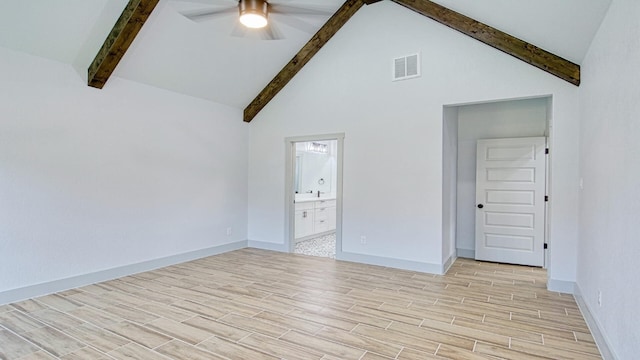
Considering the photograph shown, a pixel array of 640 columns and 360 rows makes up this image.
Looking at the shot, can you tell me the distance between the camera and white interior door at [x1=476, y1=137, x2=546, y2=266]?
16.8 feet

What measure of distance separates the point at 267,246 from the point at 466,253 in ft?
11.5

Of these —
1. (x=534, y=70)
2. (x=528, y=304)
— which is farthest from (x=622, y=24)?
(x=528, y=304)

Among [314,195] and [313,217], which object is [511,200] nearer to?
[313,217]

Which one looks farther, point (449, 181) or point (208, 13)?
point (449, 181)

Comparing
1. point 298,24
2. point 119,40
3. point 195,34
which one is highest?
point 298,24

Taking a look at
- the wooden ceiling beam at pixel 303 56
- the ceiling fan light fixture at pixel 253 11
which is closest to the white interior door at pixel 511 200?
the wooden ceiling beam at pixel 303 56

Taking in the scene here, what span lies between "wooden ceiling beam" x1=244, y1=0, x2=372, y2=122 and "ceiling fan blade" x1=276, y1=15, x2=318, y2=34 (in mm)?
177

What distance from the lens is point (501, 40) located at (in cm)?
408

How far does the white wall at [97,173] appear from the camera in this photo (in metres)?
3.55

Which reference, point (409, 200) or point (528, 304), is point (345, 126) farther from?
point (528, 304)

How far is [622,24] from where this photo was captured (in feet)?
7.66

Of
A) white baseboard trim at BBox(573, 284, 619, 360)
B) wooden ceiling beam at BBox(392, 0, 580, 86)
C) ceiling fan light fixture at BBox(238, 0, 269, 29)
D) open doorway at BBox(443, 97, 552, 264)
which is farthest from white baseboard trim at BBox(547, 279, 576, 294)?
ceiling fan light fixture at BBox(238, 0, 269, 29)

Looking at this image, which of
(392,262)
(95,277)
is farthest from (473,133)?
(95,277)

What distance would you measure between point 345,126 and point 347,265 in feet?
7.14
